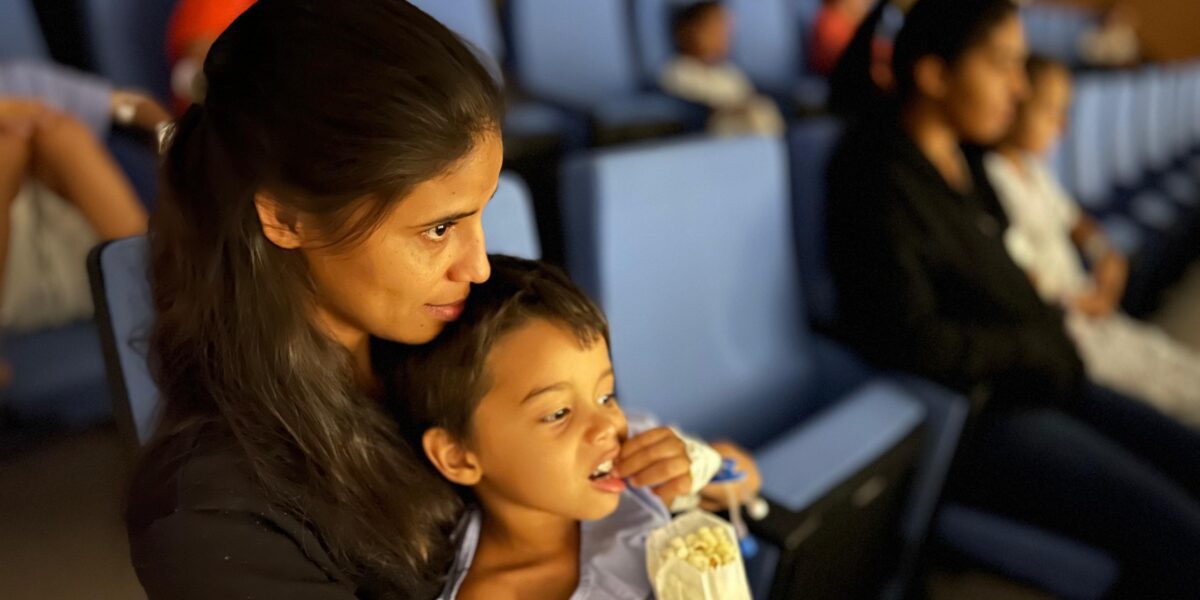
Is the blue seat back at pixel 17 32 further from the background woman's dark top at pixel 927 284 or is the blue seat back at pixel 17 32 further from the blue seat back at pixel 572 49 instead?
the background woman's dark top at pixel 927 284

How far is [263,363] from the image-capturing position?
529 millimetres

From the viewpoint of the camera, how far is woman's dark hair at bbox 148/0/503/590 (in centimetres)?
45

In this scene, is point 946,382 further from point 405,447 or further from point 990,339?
point 405,447

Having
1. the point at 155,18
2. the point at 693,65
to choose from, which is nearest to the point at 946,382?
the point at 155,18

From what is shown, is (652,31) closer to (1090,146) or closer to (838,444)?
(1090,146)

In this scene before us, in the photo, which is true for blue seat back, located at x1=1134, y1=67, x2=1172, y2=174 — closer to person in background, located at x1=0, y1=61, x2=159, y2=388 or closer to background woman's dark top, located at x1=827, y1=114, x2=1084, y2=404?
background woman's dark top, located at x1=827, y1=114, x2=1084, y2=404

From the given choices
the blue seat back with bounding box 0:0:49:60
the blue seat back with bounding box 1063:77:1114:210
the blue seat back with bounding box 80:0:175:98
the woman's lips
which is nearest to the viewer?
the woman's lips

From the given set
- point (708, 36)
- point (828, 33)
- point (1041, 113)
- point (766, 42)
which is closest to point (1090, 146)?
point (828, 33)

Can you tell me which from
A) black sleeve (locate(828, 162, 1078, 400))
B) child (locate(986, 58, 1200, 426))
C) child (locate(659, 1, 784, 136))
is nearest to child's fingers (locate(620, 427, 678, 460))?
black sleeve (locate(828, 162, 1078, 400))

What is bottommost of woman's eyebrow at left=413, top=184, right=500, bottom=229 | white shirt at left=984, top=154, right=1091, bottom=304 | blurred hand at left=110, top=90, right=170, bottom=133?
white shirt at left=984, top=154, right=1091, bottom=304

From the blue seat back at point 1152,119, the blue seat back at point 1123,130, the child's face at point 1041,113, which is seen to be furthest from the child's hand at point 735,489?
the blue seat back at point 1152,119

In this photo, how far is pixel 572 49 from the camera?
2.37m

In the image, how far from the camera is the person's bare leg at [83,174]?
958 mm

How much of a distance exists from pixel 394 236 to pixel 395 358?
17 cm
